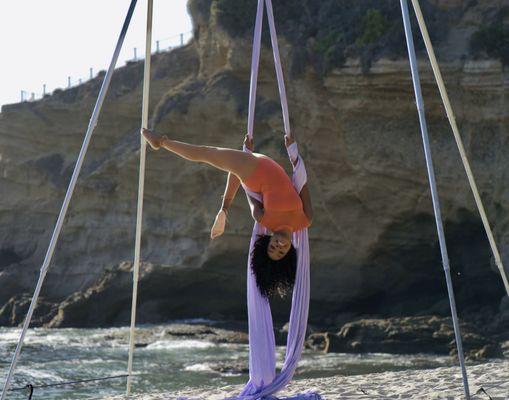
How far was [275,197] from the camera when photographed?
725 cm

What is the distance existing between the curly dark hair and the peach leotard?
155 millimetres

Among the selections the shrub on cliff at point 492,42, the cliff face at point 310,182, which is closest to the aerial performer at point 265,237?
the cliff face at point 310,182

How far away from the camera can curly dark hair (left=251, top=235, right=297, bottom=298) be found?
725 cm

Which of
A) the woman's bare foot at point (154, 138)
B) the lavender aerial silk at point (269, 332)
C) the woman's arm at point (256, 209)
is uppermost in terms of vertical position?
the woman's bare foot at point (154, 138)

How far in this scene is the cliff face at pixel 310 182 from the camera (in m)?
25.1

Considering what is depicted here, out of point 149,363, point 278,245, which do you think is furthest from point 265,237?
point 149,363

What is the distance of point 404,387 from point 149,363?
1301cm

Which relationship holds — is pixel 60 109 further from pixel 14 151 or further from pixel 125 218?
pixel 125 218

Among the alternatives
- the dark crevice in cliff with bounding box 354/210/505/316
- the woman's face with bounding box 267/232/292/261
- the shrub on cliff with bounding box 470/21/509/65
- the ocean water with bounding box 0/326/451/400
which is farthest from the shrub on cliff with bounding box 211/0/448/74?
the woman's face with bounding box 267/232/292/261

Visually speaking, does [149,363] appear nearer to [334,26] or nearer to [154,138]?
[334,26]

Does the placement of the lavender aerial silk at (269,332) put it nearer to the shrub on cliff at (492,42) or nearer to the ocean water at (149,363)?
the ocean water at (149,363)

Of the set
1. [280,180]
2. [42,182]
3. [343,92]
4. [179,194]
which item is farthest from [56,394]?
[42,182]

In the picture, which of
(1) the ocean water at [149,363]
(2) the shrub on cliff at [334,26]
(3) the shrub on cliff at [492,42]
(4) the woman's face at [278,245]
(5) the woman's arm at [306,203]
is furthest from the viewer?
(2) the shrub on cliff at [334,26]

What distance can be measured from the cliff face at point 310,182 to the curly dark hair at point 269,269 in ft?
57.7
